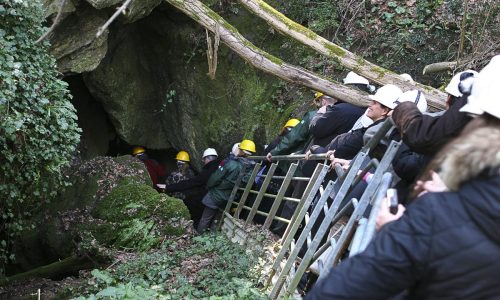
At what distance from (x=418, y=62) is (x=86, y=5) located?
592 cm

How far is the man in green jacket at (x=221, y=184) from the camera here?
958 centimetres

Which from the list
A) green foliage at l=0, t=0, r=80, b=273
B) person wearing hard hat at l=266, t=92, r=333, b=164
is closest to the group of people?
person wearing hard hat at l=266, t=92, r=333, b=164

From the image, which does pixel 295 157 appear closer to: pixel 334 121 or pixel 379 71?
pixel 334 121

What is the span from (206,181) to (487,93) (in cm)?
858

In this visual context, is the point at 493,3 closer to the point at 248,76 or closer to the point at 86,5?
the point at 248,76

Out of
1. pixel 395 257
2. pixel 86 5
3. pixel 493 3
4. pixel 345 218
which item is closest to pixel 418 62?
pixel 493 3

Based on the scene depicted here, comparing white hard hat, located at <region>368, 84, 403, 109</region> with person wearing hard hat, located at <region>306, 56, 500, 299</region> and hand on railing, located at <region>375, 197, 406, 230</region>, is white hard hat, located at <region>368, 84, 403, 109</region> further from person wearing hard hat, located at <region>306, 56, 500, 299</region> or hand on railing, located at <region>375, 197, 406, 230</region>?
person wearing hard hat, located at <region>306, 56, 500, 299</region>

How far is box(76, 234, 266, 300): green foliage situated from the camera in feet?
18.0

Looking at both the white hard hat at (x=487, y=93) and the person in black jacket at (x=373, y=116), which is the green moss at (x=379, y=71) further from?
the white hard hat at (x=487, y=93)

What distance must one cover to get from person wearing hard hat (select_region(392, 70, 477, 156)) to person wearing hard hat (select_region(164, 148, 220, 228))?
7.40 meters

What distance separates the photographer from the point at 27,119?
6.30m

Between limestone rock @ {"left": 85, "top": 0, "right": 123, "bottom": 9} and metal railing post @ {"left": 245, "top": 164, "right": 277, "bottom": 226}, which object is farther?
limestone rock @ {"left": 85, "top": 0, "right": 123, "bottom": 9}

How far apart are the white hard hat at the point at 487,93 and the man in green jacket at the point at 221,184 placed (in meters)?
7.06

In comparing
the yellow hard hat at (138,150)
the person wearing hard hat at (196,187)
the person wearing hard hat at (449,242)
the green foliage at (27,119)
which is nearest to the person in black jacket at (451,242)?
the person wearing hard hat at (449,242)
